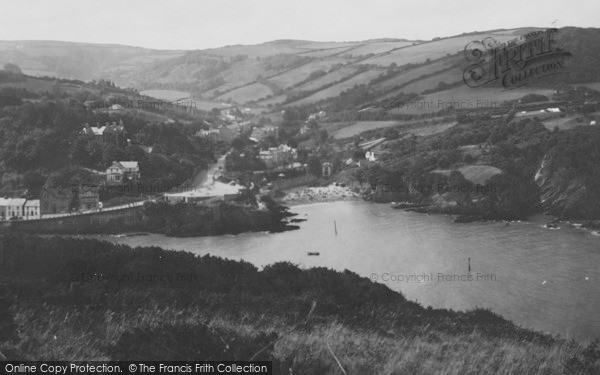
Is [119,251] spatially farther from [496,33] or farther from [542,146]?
[496,33]

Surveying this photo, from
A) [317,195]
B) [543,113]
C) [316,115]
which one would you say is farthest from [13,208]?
[316,115]

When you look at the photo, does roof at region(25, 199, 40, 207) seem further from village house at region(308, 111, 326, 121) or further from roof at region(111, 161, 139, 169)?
village house at region(308, 111, 326, 121)

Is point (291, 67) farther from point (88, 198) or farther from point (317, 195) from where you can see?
point (88, 198)

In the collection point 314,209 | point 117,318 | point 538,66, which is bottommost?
point 314,209

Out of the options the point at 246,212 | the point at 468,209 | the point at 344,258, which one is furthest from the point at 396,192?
the point at 344,258

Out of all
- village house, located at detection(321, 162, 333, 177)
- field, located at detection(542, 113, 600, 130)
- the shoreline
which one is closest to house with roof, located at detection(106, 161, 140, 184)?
the shoreline

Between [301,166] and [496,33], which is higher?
[496,33]
